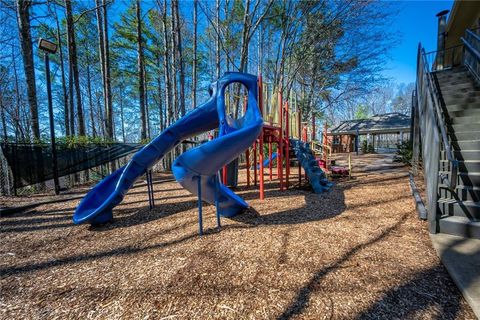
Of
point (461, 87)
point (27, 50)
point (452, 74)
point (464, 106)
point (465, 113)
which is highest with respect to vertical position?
point (27, 50)

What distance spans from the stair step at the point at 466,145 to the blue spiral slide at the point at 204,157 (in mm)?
3211

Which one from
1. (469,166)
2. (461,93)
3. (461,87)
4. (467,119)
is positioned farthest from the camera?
(461,87)

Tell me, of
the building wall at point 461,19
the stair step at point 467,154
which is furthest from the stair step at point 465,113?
the building wall at point 461,19

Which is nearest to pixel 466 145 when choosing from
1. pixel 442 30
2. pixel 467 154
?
pixel 467 154

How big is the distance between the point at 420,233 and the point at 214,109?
384 cm

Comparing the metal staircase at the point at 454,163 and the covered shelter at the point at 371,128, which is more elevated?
the covered shelter at the point at 371,128

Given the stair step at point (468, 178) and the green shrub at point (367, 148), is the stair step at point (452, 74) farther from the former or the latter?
the green shrub at point (367, 148)

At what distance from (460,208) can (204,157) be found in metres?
3.19

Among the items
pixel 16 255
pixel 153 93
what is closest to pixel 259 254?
pixel 16 255

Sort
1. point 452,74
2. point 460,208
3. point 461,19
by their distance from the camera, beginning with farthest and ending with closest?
point 461,19, point 452,74, point 460,208

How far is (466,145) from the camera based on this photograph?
3691mm

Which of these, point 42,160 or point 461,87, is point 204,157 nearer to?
point 461,87

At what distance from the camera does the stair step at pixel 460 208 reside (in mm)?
2803

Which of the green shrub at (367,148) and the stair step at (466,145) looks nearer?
the stair step at (466,145)
